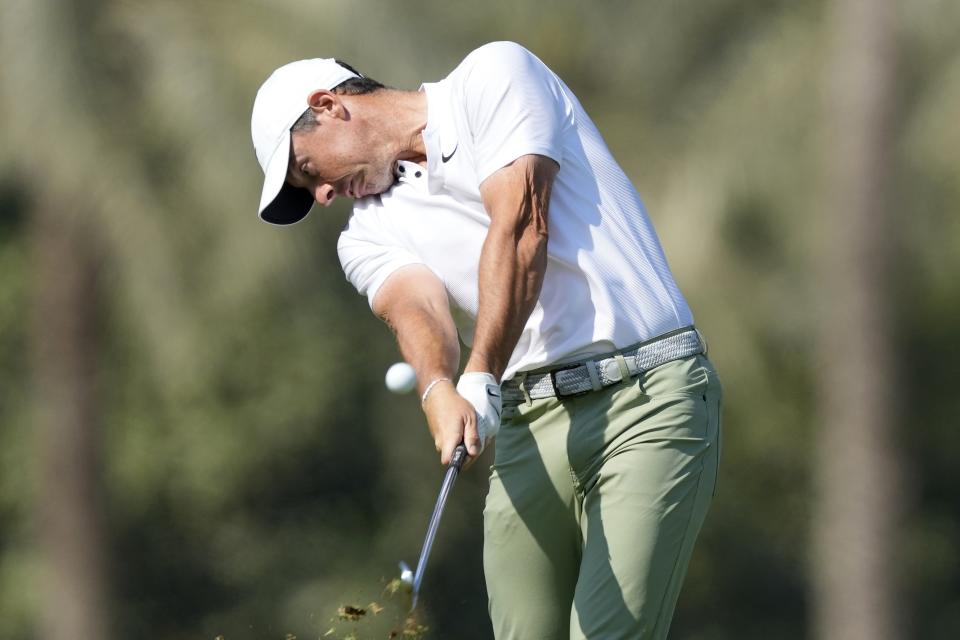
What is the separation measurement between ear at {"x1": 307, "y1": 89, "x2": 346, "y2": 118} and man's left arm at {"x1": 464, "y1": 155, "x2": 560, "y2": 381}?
2.09 feet

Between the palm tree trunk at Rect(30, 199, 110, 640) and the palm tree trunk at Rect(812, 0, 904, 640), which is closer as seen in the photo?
the palm tree trunk at Rect(812, 0, 904, 640)


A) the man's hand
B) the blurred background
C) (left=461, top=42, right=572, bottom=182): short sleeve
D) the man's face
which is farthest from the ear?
the blurred background

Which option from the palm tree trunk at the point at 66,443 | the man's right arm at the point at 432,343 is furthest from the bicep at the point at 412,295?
the palm tree trunk at the point at 66,443

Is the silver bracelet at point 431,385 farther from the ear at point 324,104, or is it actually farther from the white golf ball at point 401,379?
the ear at point 324,104

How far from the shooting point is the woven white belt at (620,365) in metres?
4.34

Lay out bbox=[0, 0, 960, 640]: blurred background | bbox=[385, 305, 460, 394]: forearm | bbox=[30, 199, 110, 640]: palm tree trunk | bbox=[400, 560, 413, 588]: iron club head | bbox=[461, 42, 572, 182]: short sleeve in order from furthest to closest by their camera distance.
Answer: bbox=[30, 199, 110, 640]: palm tree trunk < bbox=[0, 0, 960, 640]: blurred background < bbox=[385, 305, 460, 394]: forearm < bbox=[461, 42, 572, 182]: short sleeve < bbox=[400, 560, 413, 588]: iron club head

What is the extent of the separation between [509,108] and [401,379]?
0.70 metres

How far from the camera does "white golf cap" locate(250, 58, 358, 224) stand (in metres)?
4.74

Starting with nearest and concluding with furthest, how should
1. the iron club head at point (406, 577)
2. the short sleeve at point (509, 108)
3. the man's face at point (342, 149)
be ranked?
the iron club head at point (406, 577), the short sleeve at point (509, 108), the man's face at point (342, 149)

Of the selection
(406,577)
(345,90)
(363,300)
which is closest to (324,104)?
(345,90)

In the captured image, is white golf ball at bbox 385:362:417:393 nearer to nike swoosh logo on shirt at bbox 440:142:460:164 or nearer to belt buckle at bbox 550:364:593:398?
belt buckle at bbox 550:364:593:398

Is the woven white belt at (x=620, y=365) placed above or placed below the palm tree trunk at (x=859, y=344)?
above

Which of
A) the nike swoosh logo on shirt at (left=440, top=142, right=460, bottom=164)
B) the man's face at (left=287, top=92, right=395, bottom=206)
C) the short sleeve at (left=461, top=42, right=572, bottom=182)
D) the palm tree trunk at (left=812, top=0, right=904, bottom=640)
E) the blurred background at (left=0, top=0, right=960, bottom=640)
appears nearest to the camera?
the short sleeve at (left=461, top=42, right=572, bottom=182)

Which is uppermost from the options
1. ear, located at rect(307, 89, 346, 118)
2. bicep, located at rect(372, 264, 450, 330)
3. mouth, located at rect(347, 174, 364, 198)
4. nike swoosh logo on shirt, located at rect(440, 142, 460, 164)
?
ear, located at rect(307, 89, 346, 118)
